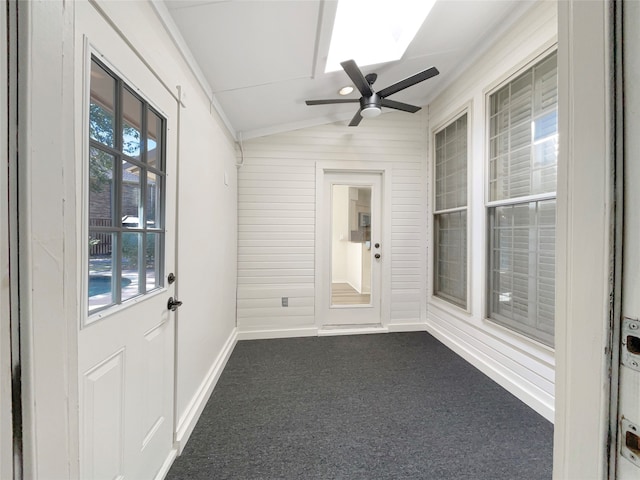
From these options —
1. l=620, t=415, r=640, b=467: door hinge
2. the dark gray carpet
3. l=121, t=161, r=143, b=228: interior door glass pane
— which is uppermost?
l=121, t=161, r=143, b=228: interior door glass pane

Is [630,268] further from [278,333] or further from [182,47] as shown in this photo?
[278,333]

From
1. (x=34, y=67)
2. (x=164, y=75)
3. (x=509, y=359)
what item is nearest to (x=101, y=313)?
(x=34, y=67)

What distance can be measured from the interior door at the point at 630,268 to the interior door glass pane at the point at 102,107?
133 centimetres

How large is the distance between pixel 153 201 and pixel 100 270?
17.4 inches

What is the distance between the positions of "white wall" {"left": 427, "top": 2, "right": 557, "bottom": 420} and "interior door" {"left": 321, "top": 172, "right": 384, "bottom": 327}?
861 millimetres

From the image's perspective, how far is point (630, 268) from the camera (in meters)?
0.42

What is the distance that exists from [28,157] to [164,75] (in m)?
1.18

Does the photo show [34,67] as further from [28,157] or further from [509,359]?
[509,359]

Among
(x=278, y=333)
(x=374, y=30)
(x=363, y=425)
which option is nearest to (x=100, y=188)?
(x=363, y=425)

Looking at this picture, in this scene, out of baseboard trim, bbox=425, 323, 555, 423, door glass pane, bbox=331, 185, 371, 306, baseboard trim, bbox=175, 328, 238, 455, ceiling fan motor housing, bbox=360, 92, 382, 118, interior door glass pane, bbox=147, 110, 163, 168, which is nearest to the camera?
interior door glass pane, bbox=147, 110, 163, 168

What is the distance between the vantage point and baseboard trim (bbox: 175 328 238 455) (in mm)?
1514

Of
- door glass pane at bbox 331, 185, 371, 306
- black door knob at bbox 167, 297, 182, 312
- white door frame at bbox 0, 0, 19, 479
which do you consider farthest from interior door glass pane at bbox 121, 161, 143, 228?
door glass pane at bbox 331, 185, 371, 306

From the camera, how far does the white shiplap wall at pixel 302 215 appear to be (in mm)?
3172

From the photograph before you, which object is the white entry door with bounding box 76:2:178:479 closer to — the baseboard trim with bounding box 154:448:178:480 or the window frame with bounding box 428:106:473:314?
the baseboard trim with bounding box 154:448:178:480
